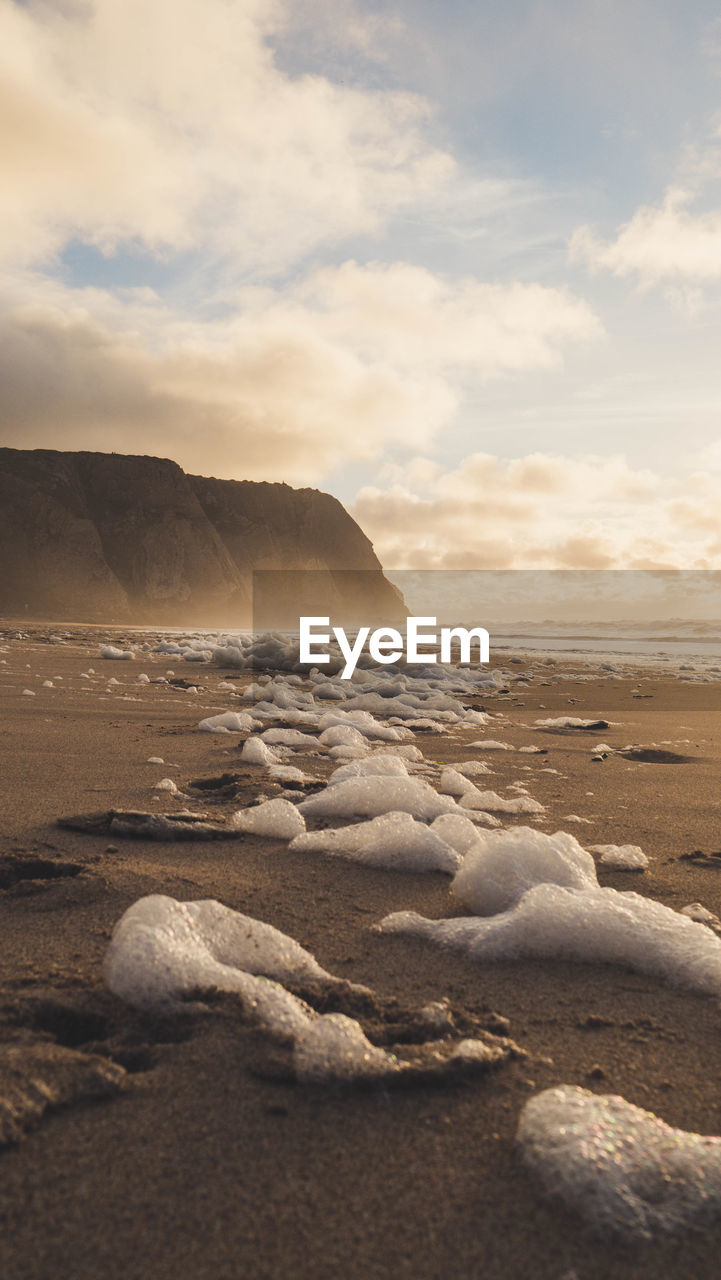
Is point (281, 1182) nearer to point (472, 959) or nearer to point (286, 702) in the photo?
point (472, 959)

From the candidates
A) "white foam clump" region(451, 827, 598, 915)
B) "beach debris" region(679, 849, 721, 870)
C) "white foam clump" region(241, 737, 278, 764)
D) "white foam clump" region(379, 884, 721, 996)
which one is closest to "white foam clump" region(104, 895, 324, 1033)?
Answer: "white foam clump" region(379, 884, 721, 996)

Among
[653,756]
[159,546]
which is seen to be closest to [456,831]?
[653,756]

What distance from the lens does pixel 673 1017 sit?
1.27m

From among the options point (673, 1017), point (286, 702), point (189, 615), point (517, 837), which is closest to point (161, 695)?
point (286, 702)

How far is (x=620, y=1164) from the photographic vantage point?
874mm

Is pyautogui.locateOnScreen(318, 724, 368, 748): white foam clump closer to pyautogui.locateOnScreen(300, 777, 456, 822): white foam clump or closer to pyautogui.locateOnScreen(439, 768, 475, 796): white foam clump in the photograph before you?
pyautogui.locateOnScreen(439, 768, 475, 796): white foam clump

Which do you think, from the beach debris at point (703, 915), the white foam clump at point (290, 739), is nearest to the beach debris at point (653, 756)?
the white foam clump at point (290, 739)

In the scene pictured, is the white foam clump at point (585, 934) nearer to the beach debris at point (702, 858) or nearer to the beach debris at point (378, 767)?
the beach debris at point (702, 858)

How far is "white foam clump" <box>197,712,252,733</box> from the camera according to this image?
14.9 feet

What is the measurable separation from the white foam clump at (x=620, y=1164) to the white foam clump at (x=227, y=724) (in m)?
3.72

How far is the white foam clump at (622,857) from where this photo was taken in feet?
6.88

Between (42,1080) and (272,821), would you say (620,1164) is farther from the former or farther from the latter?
(272,821)

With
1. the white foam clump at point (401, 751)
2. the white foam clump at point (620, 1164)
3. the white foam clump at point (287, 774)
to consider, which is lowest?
the white foam clump at point (401, 751)

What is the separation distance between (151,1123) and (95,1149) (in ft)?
0.24
